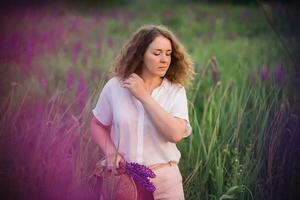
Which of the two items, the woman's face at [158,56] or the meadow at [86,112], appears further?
the meadow at [86,112]

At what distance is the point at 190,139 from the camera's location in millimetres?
2281

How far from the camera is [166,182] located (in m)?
1.82

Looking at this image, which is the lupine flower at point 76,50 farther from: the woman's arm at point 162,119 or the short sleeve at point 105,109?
the woman's arm at point 162,119

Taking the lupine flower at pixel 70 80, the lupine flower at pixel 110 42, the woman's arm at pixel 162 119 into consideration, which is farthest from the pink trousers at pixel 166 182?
the lupine flower at pixel 110 42

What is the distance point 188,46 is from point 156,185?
2606mm

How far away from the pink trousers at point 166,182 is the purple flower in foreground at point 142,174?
0.03 meters

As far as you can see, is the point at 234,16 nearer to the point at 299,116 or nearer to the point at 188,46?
the point at 188,46

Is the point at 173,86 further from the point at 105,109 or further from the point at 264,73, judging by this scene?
the point at 264,73

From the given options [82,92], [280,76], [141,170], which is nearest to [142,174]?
[141,170]

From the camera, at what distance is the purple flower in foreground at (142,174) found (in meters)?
1.76

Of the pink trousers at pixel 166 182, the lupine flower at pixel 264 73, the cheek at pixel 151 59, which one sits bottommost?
the pink trousers at pixel 166 182

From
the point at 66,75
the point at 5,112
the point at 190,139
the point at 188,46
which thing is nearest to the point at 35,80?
the point at 66,75

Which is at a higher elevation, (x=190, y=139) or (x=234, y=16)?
(x=234, y=16)

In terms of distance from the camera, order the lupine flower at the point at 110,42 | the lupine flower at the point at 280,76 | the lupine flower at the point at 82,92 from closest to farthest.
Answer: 1. the lupine flower at the point at 82,92
2. the lupine flower at the point at 280,76
3. the lupine flower at the point at 110,42
